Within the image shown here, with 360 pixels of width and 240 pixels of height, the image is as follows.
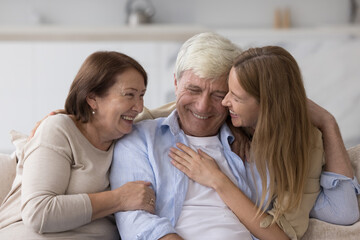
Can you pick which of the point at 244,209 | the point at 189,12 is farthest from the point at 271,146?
the point at 189,12

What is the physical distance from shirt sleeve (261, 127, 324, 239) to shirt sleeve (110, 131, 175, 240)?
38cm

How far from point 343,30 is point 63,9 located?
121 inches

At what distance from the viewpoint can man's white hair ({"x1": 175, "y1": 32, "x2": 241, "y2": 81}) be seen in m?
1.82

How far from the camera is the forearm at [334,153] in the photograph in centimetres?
181

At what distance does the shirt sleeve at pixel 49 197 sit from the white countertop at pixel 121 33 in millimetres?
3596

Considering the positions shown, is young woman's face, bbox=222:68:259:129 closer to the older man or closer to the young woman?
the young woman

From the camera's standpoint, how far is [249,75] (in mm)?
1675

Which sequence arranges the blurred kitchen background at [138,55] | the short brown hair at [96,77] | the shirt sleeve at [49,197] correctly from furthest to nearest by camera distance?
the blurred kitchen background at [138,55], the short brown hair at [96,77], the shirt sleeve at [49,197]

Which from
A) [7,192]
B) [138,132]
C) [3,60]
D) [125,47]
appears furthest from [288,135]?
[3,60]

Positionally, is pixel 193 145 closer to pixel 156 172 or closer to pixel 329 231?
pixel 156 172

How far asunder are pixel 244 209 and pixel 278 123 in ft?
1.07

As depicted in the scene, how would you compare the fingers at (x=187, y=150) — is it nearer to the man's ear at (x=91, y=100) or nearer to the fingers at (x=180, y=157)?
the fingers at (x=180, y=157)

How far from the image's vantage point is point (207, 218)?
1.75 meters

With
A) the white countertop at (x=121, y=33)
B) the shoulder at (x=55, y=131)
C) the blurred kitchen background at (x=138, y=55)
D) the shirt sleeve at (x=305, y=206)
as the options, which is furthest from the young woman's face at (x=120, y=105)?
the white countertop at (x=121, y=33)
